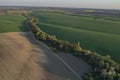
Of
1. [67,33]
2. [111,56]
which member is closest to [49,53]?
[111,56]

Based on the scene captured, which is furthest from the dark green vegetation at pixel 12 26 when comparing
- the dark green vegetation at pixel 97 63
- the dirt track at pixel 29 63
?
the dark green vegetation at pixel 97 63

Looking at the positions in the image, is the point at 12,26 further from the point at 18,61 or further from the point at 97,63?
the point at 97,63

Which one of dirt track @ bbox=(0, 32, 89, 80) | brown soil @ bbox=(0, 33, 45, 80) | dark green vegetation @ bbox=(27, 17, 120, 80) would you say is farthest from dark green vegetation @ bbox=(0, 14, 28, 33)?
dark green vegetation @ bbox=(27, 17, 120, 80)

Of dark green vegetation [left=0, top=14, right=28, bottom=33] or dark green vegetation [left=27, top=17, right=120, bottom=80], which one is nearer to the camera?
dark green vegetation [left=27, top=17, right=120, bottom=80]

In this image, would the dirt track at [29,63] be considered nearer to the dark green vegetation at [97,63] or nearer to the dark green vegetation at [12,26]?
the dark green vegetation at [97,63]

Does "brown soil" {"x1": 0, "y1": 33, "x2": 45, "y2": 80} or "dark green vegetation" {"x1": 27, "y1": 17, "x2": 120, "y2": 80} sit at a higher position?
"dark green vegetation" {"x1": 27, "y1": 17, "x2": 120, "y2": 80}

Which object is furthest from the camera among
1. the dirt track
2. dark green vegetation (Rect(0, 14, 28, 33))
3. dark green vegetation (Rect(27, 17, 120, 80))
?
dark green vegetation (Rect(0, 14, 28, 33))

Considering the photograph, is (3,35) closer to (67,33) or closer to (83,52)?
(67,33)

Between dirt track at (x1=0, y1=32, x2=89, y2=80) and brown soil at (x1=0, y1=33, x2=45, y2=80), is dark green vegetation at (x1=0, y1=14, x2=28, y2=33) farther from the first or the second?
dirt track at (x1=0, y1=32, x2=89, y2=80)
